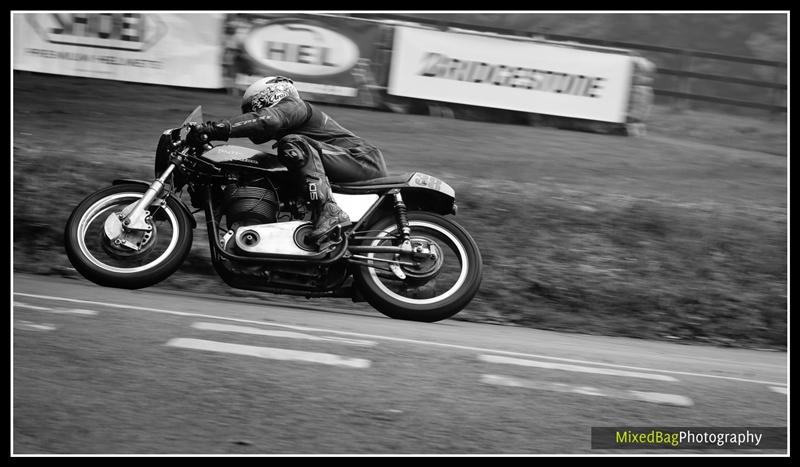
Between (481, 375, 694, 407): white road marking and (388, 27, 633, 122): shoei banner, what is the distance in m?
8.04

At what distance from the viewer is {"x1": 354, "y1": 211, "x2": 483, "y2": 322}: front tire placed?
5824 millimetres

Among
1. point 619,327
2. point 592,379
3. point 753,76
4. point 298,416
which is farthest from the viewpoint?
point 753,76

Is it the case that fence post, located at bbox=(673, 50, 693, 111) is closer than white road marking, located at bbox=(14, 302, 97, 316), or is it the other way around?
white road marking, located at bbox=(14, 302, 97, 316)

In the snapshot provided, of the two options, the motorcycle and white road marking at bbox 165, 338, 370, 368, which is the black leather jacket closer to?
the motorcycle

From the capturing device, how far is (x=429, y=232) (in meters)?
5.96

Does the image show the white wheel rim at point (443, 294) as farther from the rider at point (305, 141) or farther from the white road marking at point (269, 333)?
the white road marking at point (269, 333)

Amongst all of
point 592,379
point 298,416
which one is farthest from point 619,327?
point 298,416

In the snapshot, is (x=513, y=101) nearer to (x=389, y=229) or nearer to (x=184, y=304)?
(x=184, y=304)

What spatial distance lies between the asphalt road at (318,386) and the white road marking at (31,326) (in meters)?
0.01

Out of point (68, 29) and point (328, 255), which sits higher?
point (68, 29)

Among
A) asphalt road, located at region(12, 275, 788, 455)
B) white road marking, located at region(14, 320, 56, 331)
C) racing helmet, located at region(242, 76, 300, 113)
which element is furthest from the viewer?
white road marking, located at region(14, 320, 56, 331)

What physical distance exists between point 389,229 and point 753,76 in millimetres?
15261

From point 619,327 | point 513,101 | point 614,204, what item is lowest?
point 619,327

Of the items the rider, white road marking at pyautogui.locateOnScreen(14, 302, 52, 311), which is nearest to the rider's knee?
the rider
